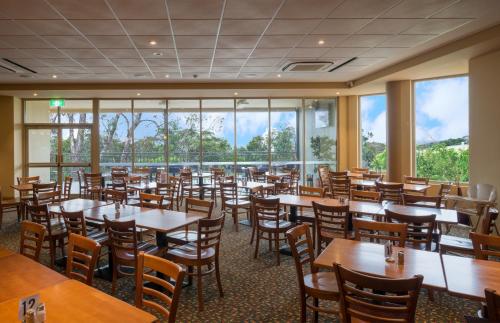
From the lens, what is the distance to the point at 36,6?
13.1 feet

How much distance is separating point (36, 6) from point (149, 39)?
168 centimetres

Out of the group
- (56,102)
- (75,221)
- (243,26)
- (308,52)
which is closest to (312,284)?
(75,221)

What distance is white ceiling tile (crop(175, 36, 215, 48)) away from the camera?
5282 mm

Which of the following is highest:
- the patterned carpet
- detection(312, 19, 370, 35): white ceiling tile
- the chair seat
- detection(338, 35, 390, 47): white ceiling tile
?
detection(338, 35, 390, 47): white ceiling tile

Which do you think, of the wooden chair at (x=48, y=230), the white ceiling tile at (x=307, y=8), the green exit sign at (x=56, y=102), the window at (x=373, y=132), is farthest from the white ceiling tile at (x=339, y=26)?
the green exit sign at (x=56, y=102)

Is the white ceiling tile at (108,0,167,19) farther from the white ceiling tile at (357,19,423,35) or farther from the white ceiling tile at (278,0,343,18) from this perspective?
the white ceiling tile at (357,19,423,35)

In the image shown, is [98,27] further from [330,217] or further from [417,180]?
[417,180]

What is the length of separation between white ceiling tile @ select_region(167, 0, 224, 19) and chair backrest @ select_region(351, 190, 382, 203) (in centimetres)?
→ 348

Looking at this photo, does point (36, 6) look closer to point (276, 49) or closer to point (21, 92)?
point (276, 49)

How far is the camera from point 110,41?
540cm

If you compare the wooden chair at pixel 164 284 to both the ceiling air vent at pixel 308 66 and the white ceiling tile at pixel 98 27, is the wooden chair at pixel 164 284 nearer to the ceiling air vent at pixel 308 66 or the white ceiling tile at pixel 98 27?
the white ceiling tile at pixel 98 27

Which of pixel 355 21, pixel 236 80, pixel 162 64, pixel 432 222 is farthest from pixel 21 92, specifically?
pixel 432 222

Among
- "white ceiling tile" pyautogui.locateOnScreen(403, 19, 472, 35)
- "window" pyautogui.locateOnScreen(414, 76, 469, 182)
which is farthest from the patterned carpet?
"window" pyautogui.locateOnScreen(414, 76, 469, 182)

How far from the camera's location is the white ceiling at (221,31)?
13.5 ft
